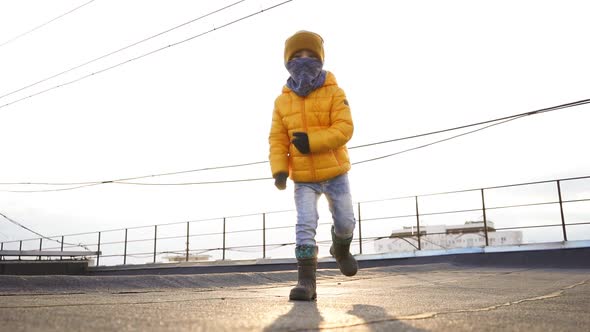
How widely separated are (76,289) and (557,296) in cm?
272

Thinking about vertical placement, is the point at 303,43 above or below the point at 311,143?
above

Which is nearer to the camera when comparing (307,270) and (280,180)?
(307,270)

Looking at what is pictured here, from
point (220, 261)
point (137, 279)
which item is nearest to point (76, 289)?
point (137, 279)

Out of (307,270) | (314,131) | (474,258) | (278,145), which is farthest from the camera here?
(474,258)

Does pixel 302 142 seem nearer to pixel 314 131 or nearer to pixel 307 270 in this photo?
pixel 314 131

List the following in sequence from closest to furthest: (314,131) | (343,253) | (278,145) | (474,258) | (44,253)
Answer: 1. (314,131)
2. (278,145)
3. (343,253)
4. (474,258)
5. (44,253)

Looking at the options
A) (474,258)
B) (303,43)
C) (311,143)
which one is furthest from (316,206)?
(474,258)

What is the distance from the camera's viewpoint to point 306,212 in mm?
2600

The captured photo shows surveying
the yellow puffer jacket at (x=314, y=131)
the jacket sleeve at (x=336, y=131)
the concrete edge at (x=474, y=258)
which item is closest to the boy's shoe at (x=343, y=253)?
the yellow puffer jacket at (x=314, y=131)

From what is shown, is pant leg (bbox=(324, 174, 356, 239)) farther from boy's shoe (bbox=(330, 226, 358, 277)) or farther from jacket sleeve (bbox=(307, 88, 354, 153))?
jacket sleeve (bbox=(307, 88, 354, 153))

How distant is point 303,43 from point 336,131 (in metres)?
0.55

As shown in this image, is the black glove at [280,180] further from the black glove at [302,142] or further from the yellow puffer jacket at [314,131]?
the black glove at [302,142]

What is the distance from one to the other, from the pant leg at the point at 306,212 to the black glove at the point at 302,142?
0.20 metres

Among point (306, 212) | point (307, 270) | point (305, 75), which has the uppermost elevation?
point (305, 75)
